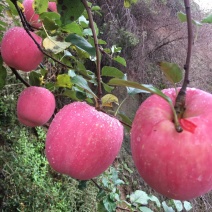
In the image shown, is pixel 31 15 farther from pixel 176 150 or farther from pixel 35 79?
pixel 176 150

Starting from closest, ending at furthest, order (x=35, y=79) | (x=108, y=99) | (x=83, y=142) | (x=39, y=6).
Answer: (x=83, y=142), (x=108, y=99), (x=39, y=6), (x=35, y=79)

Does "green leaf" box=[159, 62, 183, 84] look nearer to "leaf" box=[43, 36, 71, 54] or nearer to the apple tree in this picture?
the apple tree

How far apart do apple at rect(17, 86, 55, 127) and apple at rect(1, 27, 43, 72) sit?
0.10 meters

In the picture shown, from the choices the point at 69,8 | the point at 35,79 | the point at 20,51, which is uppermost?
the point at 69,8

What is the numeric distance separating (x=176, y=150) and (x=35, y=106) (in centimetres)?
47

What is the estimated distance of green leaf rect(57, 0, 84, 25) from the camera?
18.7 inches

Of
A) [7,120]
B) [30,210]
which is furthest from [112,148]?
[7,120]

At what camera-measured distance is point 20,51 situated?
609 millimetres

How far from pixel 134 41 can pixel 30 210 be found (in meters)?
1.66

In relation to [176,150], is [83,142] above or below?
below

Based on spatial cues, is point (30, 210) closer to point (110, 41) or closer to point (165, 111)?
point (165, 111)

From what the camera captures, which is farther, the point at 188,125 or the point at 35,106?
the point at 35,106

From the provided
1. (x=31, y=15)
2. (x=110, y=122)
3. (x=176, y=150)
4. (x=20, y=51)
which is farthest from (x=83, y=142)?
(x=31, y=15)

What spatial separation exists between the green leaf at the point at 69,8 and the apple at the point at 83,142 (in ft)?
0.50
